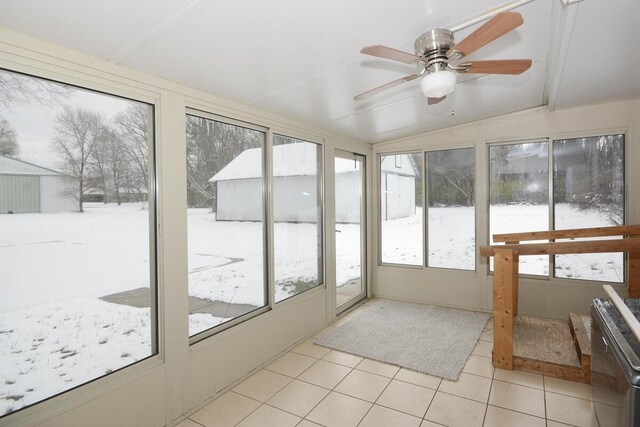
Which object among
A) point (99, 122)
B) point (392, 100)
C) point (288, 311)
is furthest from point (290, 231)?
point (99, 122)

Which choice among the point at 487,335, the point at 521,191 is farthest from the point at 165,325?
the point at 521,191

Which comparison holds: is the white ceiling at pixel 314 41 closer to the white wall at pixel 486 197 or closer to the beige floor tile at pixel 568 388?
the white wall at pixel 486 197

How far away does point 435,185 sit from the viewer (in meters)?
4.82

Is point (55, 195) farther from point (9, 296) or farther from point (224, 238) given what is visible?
point (224, 238)

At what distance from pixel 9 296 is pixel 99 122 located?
1.07 metres

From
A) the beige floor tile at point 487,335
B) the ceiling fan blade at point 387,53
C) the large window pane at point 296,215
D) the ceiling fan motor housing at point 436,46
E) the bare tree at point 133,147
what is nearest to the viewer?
the ceiling fan blade at point 387,53

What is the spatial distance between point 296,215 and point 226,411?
1.95 metres

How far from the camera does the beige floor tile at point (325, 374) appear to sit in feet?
9.38

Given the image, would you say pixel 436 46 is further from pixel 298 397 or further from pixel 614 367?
pixel 298 397

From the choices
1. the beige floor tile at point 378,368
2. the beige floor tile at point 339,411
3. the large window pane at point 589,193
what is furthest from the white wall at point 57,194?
the large window pane at point 589,193

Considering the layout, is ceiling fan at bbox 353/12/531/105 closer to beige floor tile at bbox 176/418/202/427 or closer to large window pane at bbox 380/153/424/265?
beige floor tile at bbox 176/418/202/427

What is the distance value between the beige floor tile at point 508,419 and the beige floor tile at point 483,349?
904 mm

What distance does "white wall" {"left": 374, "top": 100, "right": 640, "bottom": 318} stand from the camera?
368 cm

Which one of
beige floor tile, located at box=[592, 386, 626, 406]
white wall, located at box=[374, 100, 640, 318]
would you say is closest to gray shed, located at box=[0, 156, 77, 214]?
beige floor tile, located at box=[592, 386, 626, 406]
